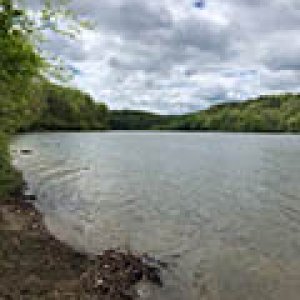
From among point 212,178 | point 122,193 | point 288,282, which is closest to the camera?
point 288,282

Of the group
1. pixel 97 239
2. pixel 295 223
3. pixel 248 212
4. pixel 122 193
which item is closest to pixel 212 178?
pixel 122 193

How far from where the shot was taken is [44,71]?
16.7 m

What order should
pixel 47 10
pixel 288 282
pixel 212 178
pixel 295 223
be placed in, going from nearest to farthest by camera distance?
1. pixel 288 282
2. pixel 47 10
3. pixel 295 223
4. pixel 212 178

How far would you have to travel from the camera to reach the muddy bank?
378 inches

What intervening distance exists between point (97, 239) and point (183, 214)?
6.30 meters

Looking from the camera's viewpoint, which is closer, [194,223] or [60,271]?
[60,271]

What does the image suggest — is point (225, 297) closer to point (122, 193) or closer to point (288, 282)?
point (288, 282)

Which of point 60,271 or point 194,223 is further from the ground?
point 60,271

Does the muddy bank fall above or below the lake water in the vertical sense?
above

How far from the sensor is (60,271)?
11008 mm

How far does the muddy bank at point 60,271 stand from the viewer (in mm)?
9602

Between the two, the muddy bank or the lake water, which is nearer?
the muddy bank

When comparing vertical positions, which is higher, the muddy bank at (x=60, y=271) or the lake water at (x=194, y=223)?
the muddy bank at (x=60, y=271)

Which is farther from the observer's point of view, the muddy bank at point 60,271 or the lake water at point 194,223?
the lake water at point 194,223
